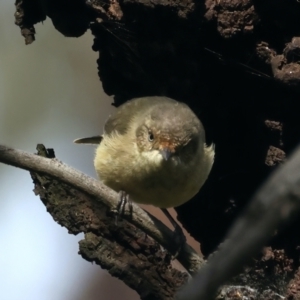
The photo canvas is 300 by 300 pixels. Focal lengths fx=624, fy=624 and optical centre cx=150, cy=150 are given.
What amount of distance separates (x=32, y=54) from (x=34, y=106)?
627 millimetres

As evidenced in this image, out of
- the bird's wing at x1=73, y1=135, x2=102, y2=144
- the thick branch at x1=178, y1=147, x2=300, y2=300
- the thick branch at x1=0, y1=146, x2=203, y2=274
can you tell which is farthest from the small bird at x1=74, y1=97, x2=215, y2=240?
the thick branch at x1=178, y1=147, x2=300, y2=300

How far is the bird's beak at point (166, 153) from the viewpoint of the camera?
316 cm

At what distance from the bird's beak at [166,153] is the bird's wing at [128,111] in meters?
0.34

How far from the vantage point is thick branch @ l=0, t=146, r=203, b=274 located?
2380 mm

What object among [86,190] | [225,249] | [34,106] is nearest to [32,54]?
[34,106]

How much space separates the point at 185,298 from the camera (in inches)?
40.9

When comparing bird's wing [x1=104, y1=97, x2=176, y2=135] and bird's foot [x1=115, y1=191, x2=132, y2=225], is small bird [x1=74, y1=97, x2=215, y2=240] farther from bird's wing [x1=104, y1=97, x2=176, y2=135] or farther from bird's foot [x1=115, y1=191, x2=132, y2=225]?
bird's foot [x1=115, y1=191, x2=132, y2=225]

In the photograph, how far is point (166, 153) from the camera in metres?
3.17

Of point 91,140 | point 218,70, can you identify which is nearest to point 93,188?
point 218,70

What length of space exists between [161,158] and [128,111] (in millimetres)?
543

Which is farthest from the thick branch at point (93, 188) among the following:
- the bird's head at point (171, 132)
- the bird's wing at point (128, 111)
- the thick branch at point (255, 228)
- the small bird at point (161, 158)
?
the thick branch at point (255, 228)

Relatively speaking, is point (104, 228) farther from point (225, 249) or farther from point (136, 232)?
point (225, 249)

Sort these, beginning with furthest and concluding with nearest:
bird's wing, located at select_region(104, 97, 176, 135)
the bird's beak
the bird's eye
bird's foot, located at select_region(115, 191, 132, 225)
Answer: bird's wing, located at select_region(104, 97, 176, 135) < the bird's eye < the bird's beak < bird's foot, located at select_region(115, 191, 132, 225)

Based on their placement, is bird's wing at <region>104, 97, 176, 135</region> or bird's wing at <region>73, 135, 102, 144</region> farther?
bird's wing at <region>73, 135, 102, 144</region>
